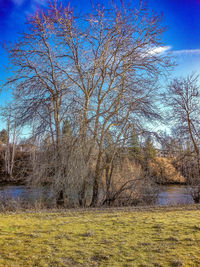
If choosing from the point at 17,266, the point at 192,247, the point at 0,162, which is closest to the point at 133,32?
the point at 192,247

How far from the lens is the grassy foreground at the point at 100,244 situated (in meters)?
2.99

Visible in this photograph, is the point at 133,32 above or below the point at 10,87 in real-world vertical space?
above

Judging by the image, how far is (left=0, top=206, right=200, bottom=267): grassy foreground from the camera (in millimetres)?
2986

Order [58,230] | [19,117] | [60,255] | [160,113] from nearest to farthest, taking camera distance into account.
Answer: [60,255] → [58,230] → [19,117] → [160,113]

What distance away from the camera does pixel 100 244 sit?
364cm

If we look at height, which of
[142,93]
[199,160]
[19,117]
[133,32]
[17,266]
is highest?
[133,32]

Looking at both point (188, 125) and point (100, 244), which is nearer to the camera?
point (100, 244)

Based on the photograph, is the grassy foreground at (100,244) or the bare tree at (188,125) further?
the bare tree at (188,125)

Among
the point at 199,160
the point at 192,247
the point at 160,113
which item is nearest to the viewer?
the point at 192,247

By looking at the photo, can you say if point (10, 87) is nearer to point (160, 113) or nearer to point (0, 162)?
point (160, 113)

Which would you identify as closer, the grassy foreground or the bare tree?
the grassy foreground

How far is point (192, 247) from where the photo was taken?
3.44 m

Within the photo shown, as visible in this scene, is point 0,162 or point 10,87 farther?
point 0,162

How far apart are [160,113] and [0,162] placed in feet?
82.2
